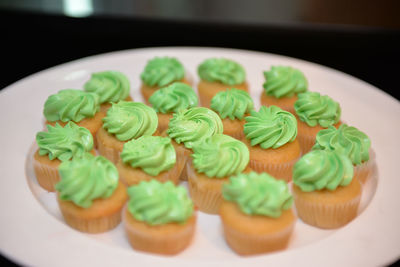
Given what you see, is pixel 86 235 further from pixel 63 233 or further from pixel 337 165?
pixel 337 165

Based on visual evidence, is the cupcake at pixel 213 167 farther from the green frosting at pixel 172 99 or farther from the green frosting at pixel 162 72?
the green frosting at pixel 162 72

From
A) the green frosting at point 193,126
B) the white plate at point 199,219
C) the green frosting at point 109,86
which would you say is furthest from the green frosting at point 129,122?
the white plate at point 199,219

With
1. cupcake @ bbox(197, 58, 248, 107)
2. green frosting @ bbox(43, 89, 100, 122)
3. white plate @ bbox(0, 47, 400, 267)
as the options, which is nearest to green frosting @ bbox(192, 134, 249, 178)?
white plate @ bbox(0, 47, 400, 267)

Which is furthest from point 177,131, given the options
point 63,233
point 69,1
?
point 69,1

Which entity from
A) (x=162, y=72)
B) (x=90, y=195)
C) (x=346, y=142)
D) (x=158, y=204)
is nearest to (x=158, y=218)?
(x=158, y=204)

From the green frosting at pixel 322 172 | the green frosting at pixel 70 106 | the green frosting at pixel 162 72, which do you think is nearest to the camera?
the green frosting at pixel 322 172
